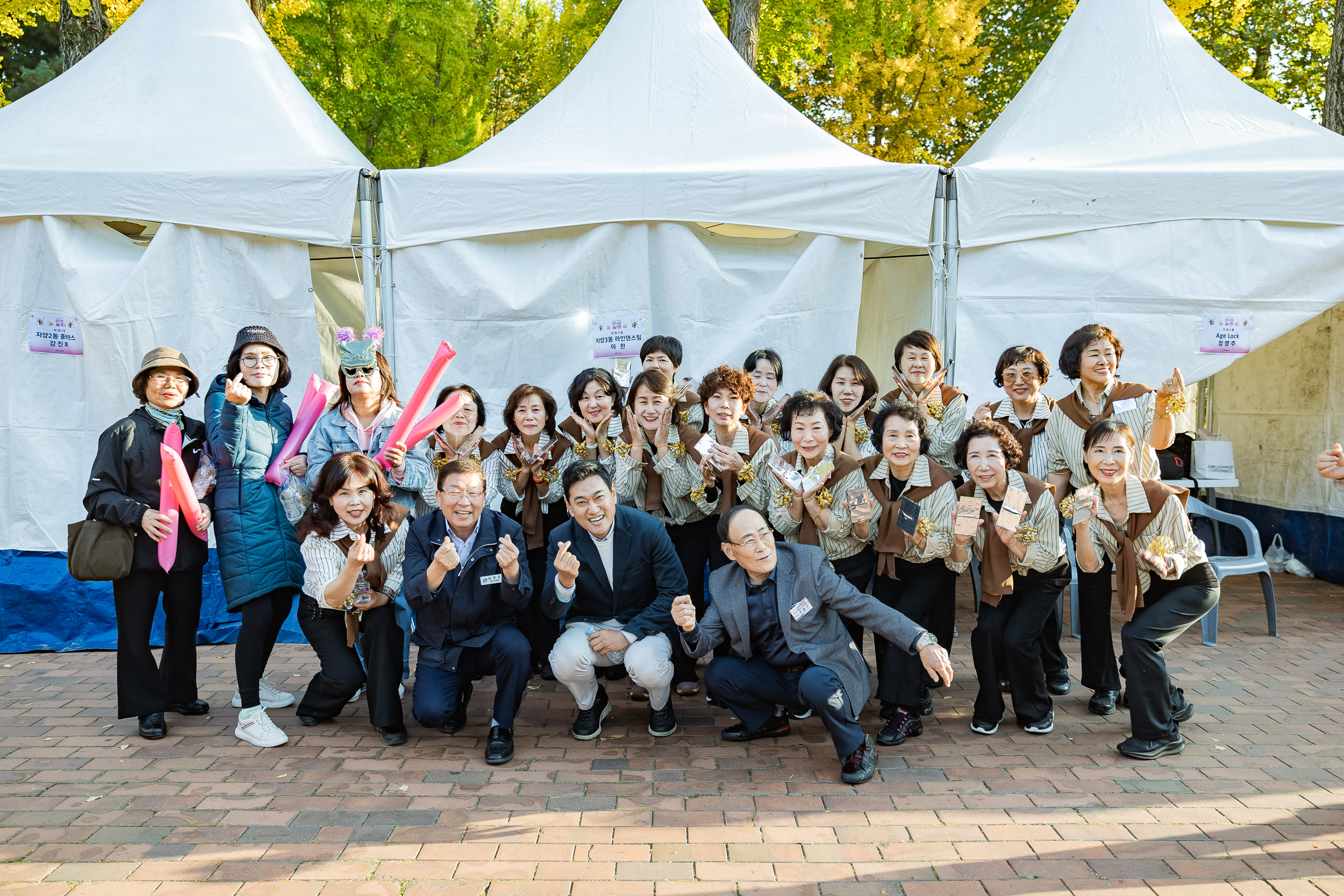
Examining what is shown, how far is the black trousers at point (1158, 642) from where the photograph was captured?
12.2ft

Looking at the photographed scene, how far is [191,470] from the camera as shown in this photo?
13.9 ft

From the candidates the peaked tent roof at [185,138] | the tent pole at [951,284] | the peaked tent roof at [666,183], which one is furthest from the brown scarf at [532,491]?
the tent pole at [951,284]

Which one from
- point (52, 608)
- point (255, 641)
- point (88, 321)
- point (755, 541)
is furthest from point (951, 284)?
point (52, 608)

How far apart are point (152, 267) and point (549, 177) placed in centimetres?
235

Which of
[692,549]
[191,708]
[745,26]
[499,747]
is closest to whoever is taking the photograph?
[499,747]

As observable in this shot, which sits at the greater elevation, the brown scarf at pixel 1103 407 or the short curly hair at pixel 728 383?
the short curly hair at pixel 728 383

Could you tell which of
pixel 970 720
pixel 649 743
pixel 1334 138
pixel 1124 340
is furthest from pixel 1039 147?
pixel 649 743

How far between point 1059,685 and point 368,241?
449 cm

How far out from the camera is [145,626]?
13.5 feet

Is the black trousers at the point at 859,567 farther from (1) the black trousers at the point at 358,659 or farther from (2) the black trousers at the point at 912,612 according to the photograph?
(1) the black trousers at the point at 358,659

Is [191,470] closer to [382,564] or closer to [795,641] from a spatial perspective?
[382,564]

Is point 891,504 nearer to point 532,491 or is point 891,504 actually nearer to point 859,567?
point 859,567

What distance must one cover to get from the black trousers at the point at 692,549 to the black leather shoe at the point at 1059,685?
171cm

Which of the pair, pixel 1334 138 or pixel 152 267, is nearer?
pixel 152 267
